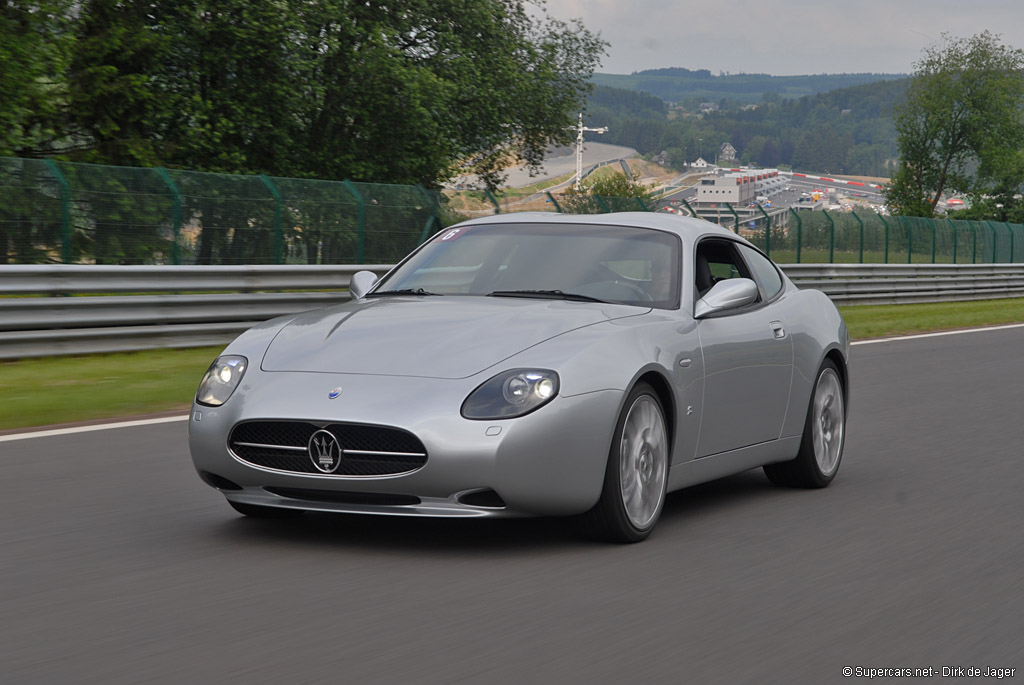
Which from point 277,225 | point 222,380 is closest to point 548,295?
point 222,380

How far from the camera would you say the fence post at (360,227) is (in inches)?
776

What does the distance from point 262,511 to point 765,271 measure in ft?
10.1

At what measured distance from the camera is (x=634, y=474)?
239 inches

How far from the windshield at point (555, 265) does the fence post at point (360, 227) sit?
12.5 m

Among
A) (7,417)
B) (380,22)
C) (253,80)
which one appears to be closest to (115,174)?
(7,417)

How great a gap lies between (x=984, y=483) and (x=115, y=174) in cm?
1120

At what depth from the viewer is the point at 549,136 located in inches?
1686

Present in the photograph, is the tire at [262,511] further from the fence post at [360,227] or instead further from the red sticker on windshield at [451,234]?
the fence post at [360,227]

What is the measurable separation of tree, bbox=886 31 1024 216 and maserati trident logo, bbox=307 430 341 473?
93.2 m

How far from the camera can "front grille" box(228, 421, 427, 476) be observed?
554 cm

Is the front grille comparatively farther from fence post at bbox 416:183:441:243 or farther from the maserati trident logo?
fence post at bbox 416:183:441:243

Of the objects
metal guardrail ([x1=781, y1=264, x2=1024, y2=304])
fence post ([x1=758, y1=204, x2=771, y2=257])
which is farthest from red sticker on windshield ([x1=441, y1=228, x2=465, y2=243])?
fence post ([x1=758, y1=204, x2=771, y2=257])

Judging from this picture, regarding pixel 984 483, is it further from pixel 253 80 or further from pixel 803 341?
pixel 253 80

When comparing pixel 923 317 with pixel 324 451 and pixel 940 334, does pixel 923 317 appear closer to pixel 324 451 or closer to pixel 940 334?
pixel 940 334
